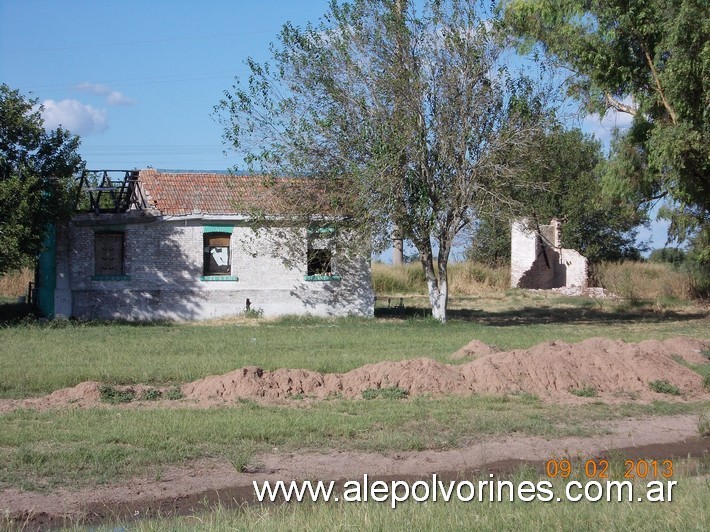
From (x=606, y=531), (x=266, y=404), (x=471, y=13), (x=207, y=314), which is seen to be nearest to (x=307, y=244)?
(x=207, y=314)

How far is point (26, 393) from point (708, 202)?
21826 millimetres

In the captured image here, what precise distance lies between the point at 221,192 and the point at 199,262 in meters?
3.04

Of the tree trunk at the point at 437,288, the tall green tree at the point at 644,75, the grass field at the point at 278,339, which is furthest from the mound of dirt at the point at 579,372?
the tree trunk at the point at 437,288

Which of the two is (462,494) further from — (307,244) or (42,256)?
(42,256)

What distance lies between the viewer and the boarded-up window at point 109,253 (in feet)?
94.6

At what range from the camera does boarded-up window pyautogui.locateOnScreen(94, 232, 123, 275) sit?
94.6ft

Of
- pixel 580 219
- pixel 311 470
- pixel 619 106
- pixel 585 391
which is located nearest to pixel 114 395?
pixel 311 470

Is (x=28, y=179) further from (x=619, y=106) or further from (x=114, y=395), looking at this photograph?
(x=619, y=106)

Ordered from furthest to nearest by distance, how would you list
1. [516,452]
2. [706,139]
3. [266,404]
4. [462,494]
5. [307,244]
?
1. [307,244]
2. [706,139]
3. [266,404]
4. [516,452]
5. [462,494]

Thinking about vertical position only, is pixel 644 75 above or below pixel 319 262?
above

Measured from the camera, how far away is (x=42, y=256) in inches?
1211

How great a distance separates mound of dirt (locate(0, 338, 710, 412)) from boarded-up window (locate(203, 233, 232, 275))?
14.7m

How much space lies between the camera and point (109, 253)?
28.9m

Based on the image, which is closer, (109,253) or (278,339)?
(278,339)
